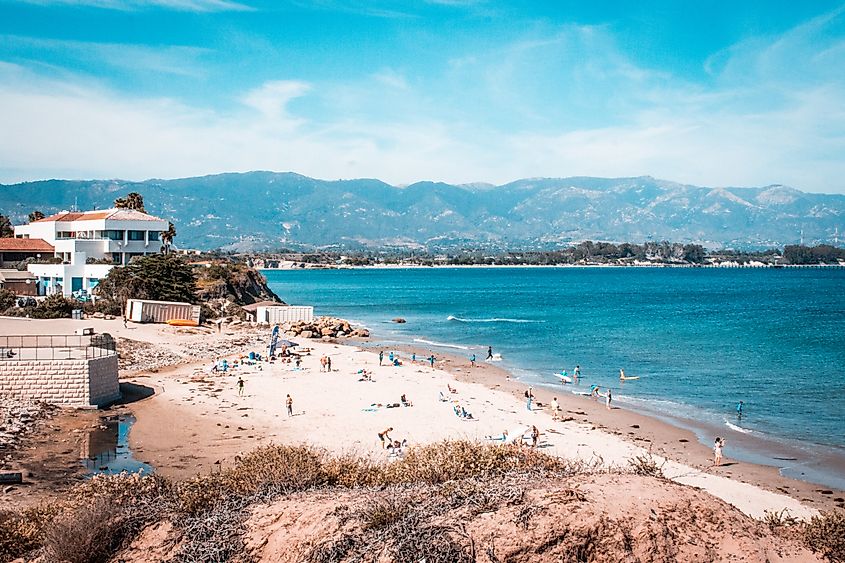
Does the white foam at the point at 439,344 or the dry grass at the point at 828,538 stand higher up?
the dry grass at the point at 828,538

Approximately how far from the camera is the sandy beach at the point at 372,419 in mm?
18500

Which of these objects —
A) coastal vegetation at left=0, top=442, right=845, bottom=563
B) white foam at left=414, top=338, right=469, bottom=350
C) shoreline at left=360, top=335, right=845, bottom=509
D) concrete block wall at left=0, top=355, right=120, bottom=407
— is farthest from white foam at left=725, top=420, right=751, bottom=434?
white foam at left=414, top=338, right=469, bottom=350

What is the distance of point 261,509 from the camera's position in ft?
29.4

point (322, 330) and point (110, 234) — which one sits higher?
point (110, 234)

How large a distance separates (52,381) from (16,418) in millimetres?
2704

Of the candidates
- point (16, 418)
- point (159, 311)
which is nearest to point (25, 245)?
point (159, 311)

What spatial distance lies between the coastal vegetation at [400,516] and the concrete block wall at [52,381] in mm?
13984

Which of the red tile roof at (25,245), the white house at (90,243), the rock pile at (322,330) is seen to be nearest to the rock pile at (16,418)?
the rock pile at (322,330)

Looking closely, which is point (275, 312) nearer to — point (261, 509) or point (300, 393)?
point (300, 393)

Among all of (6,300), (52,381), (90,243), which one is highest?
(90,243)

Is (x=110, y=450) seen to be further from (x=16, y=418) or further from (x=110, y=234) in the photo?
(x=110, y=234)

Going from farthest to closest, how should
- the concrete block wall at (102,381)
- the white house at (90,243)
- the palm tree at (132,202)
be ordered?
the palm tree at (132,202)
the white house at (90,243)
the concrete block wall at (102,381)

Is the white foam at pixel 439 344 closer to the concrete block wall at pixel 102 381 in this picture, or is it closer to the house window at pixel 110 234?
the concrete block wall at pixel 102 381

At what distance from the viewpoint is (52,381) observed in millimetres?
23234
